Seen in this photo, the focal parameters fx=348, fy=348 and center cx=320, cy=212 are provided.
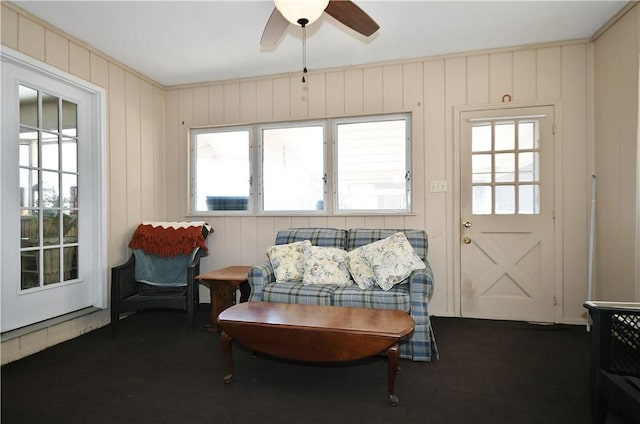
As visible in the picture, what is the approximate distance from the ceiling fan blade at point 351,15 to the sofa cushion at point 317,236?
1.69 m

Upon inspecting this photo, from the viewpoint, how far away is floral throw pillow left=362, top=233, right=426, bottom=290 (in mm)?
2545

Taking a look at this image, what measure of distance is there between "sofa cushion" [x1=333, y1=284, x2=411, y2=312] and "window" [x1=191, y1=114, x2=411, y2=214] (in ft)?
3.63

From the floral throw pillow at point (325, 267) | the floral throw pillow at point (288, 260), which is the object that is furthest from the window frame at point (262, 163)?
the floral throw pillow at point (325, 267)

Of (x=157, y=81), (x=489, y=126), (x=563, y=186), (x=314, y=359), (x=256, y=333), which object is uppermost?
(x=157, y=81)

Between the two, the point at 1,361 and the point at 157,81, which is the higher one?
the point at 157,81

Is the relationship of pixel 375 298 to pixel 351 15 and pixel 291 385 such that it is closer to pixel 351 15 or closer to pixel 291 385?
pixel 291 385

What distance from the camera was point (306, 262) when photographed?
2.85 meters

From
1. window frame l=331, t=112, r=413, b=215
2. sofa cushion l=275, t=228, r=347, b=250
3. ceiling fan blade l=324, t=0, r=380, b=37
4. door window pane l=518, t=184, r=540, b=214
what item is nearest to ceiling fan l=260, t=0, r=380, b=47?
ceiling fan blade l=324, t=0, r=380, b=37

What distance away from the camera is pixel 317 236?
127 inches

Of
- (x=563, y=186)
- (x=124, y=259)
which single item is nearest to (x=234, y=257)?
(x=124, y=259)

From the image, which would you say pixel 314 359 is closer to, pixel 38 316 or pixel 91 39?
pixel 38 316

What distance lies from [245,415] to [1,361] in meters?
1.88

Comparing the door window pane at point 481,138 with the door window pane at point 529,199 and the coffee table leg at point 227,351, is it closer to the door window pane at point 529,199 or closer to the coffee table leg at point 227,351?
the door window pane at point 529,199

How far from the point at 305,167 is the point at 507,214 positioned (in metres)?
2.00
